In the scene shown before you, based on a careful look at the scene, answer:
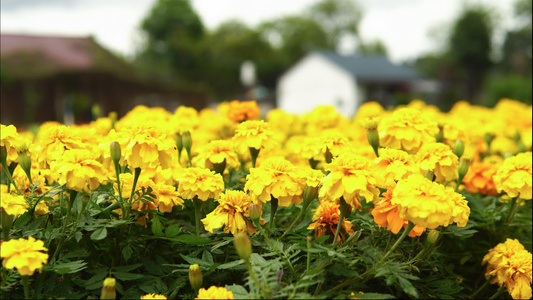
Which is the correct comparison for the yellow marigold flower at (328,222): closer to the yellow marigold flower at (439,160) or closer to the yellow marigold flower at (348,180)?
the yellow marigold flower at (348,180)

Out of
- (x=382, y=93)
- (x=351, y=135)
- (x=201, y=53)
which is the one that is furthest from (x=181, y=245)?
(x=201, y=53)

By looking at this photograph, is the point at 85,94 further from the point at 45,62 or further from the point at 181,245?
the point at 181,245

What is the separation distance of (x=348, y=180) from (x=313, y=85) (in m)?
29.1

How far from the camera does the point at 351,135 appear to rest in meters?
2.79

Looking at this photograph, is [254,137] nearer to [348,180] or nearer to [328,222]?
[328,222]

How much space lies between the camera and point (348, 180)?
1147 millimetres

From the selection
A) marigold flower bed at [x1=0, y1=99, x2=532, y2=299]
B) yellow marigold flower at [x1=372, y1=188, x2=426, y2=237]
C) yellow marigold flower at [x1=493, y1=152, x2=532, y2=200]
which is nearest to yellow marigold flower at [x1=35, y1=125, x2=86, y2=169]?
marigold flower bed at [x1=0, y1=99, x2=532, y2=299]

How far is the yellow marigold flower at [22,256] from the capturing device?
0.99m

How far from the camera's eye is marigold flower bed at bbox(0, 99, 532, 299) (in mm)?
1095

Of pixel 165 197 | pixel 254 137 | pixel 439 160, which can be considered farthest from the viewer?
pixel 254 137

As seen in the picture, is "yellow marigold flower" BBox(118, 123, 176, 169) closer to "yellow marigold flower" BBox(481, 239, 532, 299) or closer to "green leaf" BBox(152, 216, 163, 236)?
"green leaf" BBox(152, 216, 163, 236)

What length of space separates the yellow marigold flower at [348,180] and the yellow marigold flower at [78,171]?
1.80 ft

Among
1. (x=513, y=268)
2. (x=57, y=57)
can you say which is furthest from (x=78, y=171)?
(x=57, y=57)

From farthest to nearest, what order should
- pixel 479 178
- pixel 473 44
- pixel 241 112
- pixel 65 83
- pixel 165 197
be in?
1. pixel 473 44
2. pixel 65 83
3. pixel 241 112
4. pixel 479 178
5. pixel 165 197
